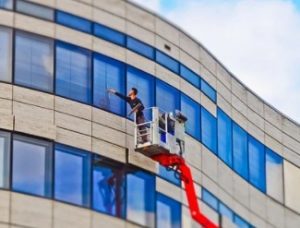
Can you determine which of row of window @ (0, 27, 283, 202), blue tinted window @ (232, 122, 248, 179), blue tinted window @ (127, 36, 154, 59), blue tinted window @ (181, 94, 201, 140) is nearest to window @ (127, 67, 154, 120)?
row of window @ (0, 27, 283, 202)

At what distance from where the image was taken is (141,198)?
133 feet

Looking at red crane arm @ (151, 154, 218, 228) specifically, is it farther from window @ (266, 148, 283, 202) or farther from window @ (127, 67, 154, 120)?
window @ (266, 148, 283, 202)

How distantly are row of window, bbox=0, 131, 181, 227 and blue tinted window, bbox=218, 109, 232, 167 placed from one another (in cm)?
534

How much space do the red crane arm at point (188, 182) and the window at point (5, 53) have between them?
5684 mm

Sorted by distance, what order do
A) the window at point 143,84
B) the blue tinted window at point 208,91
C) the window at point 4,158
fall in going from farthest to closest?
1. the blue tinted window at point 208,91
2. the window at point 143,84
3. the window at point 4,158

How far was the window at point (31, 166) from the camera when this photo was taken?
37.2 m

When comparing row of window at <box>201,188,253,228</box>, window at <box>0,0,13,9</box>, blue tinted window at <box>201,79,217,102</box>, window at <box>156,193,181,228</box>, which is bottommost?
window at <box>156,193,181,228</box>

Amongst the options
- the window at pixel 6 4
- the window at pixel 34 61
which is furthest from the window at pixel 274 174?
the window at pixel 6 4

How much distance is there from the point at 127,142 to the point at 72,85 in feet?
8.49

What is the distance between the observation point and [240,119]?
159 feet

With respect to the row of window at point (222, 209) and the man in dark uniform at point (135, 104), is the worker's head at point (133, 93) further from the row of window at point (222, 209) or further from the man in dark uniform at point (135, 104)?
the row of window at point (222, 209)

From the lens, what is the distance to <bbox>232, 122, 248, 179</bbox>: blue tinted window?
156 feet

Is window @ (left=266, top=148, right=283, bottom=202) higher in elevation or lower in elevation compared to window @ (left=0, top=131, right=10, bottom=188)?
higher

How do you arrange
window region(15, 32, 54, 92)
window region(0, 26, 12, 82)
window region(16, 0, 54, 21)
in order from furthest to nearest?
window region(16, 0, 54, 21)
window region(15, 32, 54, 92)
window region(0, 26, 12, 82)
